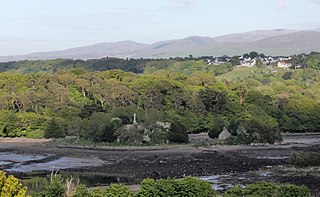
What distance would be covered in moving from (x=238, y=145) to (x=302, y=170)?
21.7 m

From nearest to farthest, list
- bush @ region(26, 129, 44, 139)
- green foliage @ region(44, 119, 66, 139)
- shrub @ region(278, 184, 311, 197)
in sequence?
1. shrub @ region(278, 184, 311, 197)
2. green foliage @ region(44, 119, 66, 139)
3. bush @ region(26, 129, 44, 139)

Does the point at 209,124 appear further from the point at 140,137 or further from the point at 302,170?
the point at 302,170

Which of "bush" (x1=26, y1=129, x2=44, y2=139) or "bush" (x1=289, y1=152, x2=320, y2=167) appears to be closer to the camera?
"bush" (x1=289, y1=152, x2=320, y2=167)

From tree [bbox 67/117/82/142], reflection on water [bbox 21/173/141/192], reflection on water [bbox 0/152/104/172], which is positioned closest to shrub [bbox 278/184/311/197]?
reflection on water [bbox 21/173/141/192]

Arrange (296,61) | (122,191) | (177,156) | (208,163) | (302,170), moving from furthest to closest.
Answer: (296,61) → (177,156) → (208,163) → (302,170) → (122,191)

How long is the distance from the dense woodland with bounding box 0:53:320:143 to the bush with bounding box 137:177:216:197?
139ft

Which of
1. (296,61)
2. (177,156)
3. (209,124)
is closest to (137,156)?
(177,156)

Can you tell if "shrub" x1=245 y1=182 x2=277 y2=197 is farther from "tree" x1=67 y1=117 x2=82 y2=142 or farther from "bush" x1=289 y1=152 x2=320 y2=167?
"tree" x1=67 y1=117 x2=82 y2=142

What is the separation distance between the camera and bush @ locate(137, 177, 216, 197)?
26.8 meters

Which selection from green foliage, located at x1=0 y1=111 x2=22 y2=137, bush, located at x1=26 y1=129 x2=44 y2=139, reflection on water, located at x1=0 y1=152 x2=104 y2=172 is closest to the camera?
reflection on water, located at x1=0 y1=152 x2=104 y2=172

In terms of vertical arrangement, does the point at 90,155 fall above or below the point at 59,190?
below

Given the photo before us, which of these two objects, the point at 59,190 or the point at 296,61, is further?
the point at 296,61

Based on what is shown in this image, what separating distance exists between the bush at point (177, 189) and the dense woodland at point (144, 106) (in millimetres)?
42304

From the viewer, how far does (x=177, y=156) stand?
189 ft
